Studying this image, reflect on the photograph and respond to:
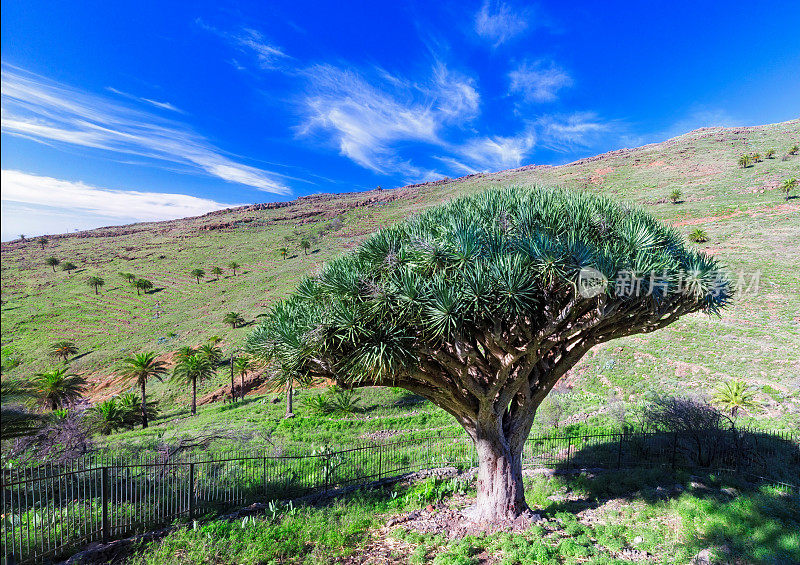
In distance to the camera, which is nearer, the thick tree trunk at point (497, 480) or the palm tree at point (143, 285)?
the thick tree trunk at point (497, 480)

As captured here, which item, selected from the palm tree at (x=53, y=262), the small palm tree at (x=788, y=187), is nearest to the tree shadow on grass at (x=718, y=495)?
the small palm tree at (x=788, y=187)

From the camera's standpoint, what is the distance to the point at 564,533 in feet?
27.5

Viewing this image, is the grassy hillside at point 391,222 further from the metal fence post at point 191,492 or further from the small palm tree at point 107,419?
the small palm tree at point 107,419

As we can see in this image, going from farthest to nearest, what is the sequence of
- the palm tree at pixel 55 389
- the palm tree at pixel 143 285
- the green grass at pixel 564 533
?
the palm tree at pixel 143 285 < the palm tree at pixel 55 389 < the green grass at pixel 564 533

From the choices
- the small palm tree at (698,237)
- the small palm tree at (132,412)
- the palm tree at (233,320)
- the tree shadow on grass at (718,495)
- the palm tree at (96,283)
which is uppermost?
the palm tree at (96,283)

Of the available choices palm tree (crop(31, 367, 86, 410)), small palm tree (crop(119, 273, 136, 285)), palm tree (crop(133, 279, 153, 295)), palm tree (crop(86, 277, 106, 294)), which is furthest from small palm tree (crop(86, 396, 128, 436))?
palm tree (crop(86, 277, 106, 294))

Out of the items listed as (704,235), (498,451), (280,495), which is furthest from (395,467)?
(704,235)

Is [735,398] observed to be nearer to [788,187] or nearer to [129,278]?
[788,187]

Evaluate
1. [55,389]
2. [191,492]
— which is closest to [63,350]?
[55,389]

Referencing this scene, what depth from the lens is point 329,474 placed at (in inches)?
464

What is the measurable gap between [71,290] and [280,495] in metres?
88.7

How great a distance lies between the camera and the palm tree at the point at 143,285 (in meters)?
69.4

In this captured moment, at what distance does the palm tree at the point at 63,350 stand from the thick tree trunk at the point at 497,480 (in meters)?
57.7

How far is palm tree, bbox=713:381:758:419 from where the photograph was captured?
16.4 meters
